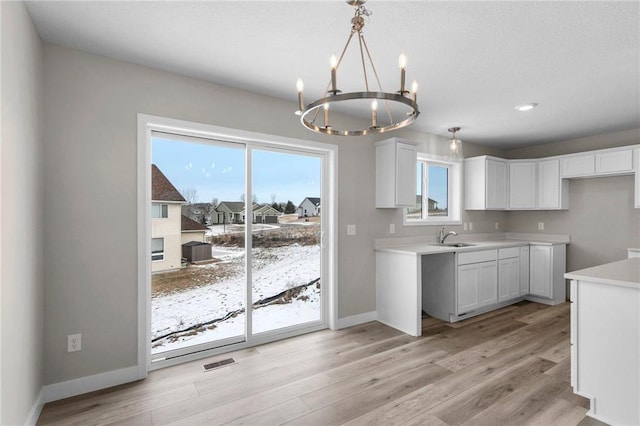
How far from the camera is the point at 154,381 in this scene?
2445 mm

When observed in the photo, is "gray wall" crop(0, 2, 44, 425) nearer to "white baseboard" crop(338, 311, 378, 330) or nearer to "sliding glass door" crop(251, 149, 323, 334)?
"sliding glass door" crop(251, 149, 323, 334)

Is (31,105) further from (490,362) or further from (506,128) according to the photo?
(506,128)

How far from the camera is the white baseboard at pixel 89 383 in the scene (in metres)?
2.17

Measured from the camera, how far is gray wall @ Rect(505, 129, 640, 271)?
4262 millimetres

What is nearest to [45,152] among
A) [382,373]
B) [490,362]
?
[382,373]

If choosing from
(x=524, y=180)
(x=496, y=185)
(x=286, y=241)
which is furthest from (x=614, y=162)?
(x=286, y=241)

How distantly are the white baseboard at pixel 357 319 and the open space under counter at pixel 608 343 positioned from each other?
2015 millimetres

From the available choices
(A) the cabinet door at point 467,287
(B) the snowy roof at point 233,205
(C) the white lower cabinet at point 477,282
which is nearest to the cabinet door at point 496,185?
(C) the white lower cabinet at point 477,282

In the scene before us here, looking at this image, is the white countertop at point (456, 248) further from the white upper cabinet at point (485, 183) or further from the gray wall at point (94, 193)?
the gray wall at point (94, 193)

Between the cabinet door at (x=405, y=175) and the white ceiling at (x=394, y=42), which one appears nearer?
the white ceiling at (x=394, y=42)

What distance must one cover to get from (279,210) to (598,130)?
4364mm

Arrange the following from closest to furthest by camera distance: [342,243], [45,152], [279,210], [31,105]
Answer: [31,105] → [45,152] → [279,210] → [342,243]

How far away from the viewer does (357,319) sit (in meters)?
3.70

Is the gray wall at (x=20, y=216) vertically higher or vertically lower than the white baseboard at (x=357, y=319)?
higher
